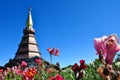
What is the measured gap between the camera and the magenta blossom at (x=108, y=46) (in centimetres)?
179

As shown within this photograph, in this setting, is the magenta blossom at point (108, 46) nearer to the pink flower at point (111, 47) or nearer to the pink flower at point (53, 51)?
the pink flower at point (111, 47)

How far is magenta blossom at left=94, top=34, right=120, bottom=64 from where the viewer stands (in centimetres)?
179

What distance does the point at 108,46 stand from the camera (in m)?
1.81

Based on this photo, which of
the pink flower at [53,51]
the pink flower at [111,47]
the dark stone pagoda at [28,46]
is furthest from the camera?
the dark stone pagoda at [28,46]

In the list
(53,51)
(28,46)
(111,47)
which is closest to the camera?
(111,47)

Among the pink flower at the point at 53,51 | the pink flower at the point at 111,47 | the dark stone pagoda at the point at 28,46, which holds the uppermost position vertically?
the dark stone pagoda at the point at 28,46

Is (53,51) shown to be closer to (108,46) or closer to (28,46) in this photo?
(108,46)

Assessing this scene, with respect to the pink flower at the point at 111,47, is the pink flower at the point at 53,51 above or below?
above

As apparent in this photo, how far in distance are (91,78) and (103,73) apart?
6191 mm

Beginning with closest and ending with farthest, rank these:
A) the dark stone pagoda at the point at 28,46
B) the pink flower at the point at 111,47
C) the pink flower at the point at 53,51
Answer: the pink flower at the point at 111,47 → the pink flower at the point at 53,51 → the dark stone pagoda at the point at 28,46

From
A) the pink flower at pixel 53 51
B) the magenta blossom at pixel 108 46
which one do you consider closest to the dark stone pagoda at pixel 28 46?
the pink flower at pixel 53 51

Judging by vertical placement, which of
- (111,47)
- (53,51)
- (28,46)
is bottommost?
(111,47)

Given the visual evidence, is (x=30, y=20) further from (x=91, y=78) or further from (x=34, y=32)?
(x=91, y=78)

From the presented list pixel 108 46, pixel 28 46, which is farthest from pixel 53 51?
pixel 28 46
